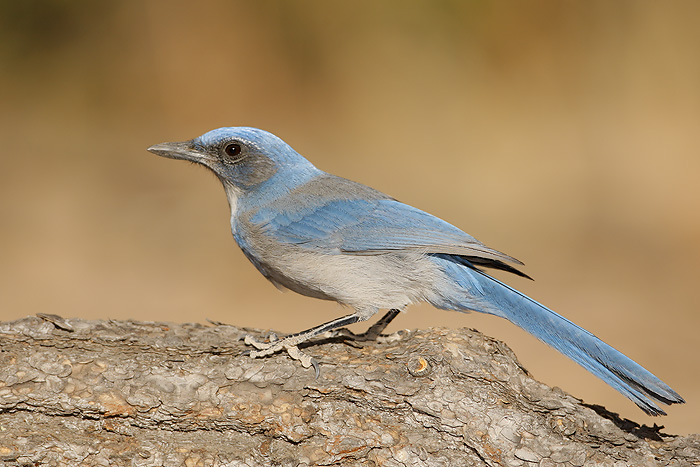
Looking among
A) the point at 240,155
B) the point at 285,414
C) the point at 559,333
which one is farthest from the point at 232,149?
the point at 559,333

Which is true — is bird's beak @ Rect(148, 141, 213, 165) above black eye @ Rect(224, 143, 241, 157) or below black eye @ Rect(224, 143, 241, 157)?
below

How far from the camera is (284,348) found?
3568 mm

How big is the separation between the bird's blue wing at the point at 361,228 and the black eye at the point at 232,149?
44 centimetres

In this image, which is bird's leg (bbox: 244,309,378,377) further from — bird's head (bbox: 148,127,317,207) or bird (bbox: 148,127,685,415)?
bird's head (bbox: 148,127,317,207)

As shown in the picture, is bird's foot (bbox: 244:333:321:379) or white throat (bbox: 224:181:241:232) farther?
white throat (bbox: 224:181:241:232)

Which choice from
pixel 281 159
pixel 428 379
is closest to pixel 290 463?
pixel 428 379

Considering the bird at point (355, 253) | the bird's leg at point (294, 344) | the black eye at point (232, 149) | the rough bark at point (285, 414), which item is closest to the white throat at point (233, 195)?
the bird at point (355, 253)

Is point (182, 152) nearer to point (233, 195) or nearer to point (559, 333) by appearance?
point (233, 195)

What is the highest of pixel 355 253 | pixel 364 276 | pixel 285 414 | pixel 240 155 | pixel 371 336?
pixel 240 155

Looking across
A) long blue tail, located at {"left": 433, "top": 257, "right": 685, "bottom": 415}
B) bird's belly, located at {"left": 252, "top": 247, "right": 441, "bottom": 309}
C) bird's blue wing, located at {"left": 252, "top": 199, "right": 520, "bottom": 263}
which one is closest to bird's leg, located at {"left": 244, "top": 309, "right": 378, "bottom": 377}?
bird's belly, located at {"left": 252, "top": 247, "right": 441, "bottom": 309}

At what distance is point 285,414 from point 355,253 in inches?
39.4

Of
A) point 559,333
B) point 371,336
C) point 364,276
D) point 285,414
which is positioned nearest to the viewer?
Answer: point 285,414

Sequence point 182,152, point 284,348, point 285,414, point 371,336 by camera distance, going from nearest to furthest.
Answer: point 285,414, point 284,348, point 371,336, point 182,152

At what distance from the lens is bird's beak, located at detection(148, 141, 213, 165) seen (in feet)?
13.9
